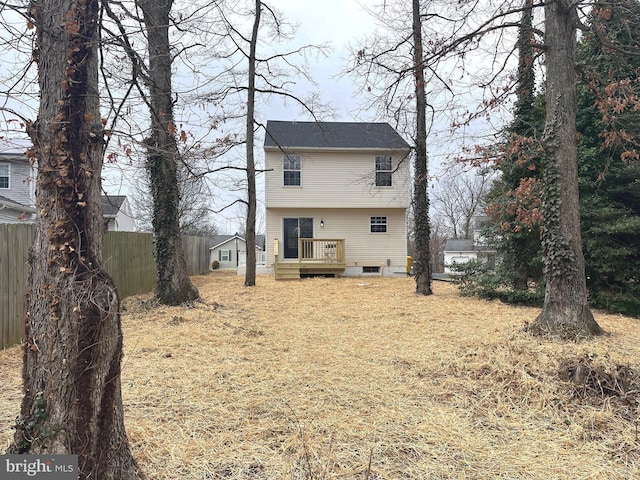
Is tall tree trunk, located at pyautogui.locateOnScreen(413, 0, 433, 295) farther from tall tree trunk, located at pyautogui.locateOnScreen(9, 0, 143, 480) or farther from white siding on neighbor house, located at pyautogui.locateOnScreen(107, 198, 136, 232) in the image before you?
white siding on neighbor house, located at pyautogui.locateOnScreen(107, 198, 136, 232)

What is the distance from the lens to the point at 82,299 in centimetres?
173

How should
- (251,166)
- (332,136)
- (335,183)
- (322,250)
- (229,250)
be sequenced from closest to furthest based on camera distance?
(251,166) < (322,250) < (335,183) < (332,136) < (229,250)

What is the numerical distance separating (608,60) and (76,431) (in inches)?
394

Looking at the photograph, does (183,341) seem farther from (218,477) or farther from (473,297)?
(473,297)

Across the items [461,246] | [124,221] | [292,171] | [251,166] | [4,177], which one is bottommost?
[461,246]

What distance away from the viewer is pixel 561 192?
5.53m

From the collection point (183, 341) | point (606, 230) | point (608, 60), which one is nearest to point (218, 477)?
point (183, 341)

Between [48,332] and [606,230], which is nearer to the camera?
[48,332]

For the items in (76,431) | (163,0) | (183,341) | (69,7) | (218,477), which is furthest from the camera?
(163,0)

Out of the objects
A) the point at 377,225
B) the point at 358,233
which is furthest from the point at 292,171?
the point at 377,225

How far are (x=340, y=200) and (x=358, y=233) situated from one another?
65.2 inches

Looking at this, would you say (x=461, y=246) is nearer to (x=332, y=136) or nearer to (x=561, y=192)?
(x=332, y=136)

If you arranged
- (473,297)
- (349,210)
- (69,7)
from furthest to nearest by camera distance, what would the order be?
1. (349,210)
2. (473,297)
3. (69,7)

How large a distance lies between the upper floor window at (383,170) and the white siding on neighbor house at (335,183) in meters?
0.19
